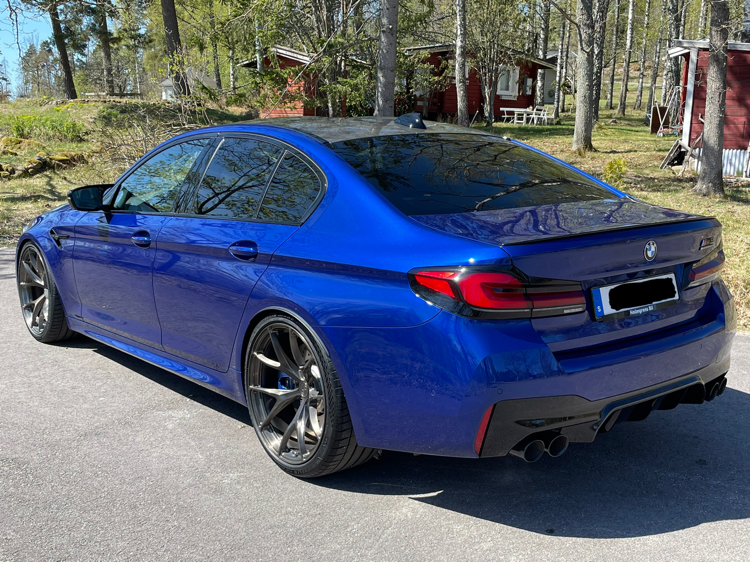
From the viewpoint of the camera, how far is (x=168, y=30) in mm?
23688

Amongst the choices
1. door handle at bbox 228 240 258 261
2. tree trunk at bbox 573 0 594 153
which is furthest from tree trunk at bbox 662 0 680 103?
door handle at bbox 228 240 258 261

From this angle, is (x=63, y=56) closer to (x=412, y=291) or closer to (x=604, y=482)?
(x=412, y=291)

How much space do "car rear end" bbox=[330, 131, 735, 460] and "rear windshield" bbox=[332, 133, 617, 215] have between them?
12 millimetres

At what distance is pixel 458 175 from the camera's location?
3.46 metres

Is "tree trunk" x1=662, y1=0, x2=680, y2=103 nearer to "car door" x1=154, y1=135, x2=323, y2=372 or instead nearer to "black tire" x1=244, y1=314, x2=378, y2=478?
"car door" x1=154, y1=135, x2=323, y2=372

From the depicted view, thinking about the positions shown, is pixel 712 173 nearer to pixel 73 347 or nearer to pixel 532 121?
pixel 73 347

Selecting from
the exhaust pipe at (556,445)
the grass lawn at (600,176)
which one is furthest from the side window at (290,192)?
the grass lawn at (600,176)

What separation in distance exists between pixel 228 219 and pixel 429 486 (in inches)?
63.5

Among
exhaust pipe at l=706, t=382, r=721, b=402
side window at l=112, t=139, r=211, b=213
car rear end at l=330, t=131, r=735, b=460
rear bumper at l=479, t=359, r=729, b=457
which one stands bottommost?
exhaust pipe at l=706, t=382, r=721, b=402

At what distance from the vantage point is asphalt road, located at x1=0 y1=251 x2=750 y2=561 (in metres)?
2.81

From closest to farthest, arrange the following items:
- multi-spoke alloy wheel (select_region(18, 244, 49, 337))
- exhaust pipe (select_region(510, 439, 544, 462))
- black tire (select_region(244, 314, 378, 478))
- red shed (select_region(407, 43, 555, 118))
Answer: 1. exhaust pipe (select_region(510, 439, 544, 462))
2. black tire (select_region(244, 314, 378, 478))
3. multi-spoke alloy wheel (select_region(18, 244, 49, 337))
4. red shed (select_region(407, 43, 555, 118))

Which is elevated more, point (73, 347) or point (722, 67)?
point (722, 67)

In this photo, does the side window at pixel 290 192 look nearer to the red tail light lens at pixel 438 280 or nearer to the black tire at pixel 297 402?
the black tire at pixel 297 402

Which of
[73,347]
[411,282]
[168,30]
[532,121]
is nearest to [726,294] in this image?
[411,282]
